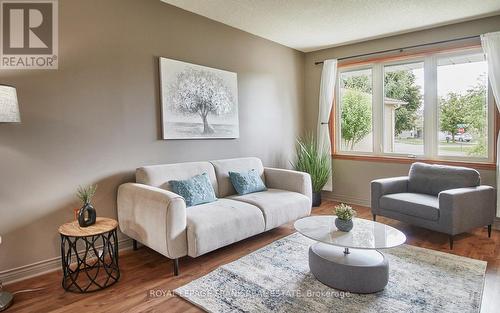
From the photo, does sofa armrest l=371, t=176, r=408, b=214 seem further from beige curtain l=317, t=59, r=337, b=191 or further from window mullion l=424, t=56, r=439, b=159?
beige curtain l=317, t=59, r=337, b=191

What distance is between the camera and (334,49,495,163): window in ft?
12.6

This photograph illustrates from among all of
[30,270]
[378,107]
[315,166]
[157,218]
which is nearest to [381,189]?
[315,166]

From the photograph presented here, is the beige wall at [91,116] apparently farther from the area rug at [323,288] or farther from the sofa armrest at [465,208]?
the sofa armrest at [465,208]

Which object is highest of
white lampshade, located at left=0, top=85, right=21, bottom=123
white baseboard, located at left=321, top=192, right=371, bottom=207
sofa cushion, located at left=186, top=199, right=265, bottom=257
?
white lampshade, located at left=0, top=85, right=21, bottom=123

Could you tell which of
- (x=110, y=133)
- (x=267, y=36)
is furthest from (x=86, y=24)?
(x=267, y=36)

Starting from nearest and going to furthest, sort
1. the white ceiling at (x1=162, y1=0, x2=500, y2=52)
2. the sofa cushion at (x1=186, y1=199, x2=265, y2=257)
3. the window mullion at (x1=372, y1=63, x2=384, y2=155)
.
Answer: the sofa cushion at (x1=186, y1=199, x2=265, y2=257) → the white ceiling at (x1=162, y1=0, x2=500, y2=52) → the window mullion at (x1=372, y1=63, x2=384, y2=155)

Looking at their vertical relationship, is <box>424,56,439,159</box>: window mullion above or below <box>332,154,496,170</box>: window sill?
above

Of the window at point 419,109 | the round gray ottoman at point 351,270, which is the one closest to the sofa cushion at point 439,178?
the window at point 419,109

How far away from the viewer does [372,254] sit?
2340 millimetres

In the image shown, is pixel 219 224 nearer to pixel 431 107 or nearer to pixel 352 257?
pixel 352 257

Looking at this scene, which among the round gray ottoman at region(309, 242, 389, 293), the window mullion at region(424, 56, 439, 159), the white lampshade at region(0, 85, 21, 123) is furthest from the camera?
the window mullion at region(424, 56, 439, 159)

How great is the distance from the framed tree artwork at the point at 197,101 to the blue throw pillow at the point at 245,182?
2.07 ft

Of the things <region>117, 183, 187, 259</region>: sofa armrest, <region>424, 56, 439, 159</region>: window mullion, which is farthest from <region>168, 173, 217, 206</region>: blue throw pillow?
<region>424, 56, 439, 159</region>: window mullion

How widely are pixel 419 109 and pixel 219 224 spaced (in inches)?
134
